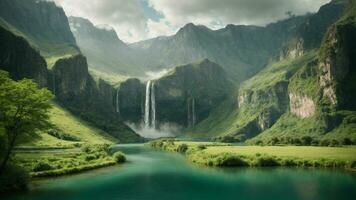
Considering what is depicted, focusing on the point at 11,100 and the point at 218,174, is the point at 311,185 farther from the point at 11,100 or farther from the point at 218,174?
the point at 11,100

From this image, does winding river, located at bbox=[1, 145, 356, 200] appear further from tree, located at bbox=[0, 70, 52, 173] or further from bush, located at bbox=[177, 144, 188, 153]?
bush, located at bbox=[177, 144, 188, 153]

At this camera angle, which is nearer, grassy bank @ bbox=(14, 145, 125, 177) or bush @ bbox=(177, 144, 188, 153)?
grassy bank @ bbox=(14, 145, 125, 177)

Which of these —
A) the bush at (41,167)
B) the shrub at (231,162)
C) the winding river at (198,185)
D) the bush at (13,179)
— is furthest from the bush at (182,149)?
the bush at (13,179)

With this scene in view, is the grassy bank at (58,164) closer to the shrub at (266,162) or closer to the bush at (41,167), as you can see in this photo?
the bush at (41,167)

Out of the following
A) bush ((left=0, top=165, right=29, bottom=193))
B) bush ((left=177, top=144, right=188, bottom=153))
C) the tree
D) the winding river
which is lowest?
the winding river

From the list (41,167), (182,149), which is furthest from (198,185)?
(182,149)

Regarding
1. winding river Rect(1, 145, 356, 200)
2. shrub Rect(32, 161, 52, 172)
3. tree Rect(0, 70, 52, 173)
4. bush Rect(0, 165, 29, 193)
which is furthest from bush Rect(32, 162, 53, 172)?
tree Rect(0, 70, 52, 173)
